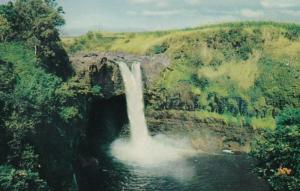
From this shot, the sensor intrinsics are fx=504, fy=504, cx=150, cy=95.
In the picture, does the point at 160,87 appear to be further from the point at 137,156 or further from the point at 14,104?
the point at 14,104

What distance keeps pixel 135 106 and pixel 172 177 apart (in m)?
26.4

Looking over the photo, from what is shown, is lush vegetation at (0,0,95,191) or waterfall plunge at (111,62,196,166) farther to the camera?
waterfall plunge at (111,62,196,166)

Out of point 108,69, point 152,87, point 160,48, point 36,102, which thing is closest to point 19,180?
point 36,102

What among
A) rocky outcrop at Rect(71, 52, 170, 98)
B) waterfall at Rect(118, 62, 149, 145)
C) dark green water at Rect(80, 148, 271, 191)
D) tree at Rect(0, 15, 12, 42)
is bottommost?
dark green water at Rect(80, 148, 271, 191)

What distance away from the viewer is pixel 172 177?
72.1m

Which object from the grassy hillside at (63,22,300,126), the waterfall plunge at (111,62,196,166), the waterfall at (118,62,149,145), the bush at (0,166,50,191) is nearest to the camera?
the bush at (0,166,50,191)

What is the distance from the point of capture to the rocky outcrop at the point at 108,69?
262ft

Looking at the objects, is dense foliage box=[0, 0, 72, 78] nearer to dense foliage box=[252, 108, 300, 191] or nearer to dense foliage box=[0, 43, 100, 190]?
dense foliage box=[0, 43, 100, 190]

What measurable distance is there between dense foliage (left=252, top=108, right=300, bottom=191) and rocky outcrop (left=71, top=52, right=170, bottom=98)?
3015cm

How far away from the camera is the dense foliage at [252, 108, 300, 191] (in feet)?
182

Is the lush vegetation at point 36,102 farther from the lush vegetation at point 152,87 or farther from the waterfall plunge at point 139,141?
the waterfall plunge at point 139,141

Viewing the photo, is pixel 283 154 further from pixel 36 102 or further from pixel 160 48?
pixel 160 48

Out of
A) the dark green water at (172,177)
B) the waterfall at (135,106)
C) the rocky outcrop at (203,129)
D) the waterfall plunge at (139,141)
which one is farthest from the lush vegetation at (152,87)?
the dark green water at (172,177)

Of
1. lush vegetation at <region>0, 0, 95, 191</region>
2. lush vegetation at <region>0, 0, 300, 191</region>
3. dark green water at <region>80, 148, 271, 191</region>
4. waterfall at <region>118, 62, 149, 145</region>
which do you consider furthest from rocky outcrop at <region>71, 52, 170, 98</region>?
dark green water at <region>80, 148, 271, 191</region>
